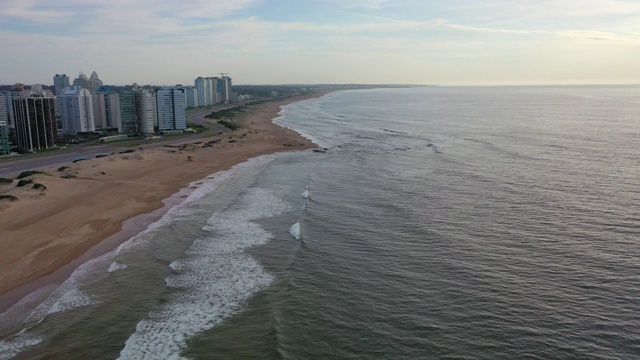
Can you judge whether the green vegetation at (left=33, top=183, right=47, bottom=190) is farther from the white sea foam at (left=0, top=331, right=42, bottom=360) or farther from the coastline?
the white sea foam at (left=0, top=331, right=42, bottom=360)

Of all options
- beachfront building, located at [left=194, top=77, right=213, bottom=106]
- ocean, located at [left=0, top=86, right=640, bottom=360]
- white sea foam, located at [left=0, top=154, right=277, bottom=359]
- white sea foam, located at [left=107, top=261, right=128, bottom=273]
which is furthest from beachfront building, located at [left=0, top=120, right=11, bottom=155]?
beachfront building, located at [left=194, top=77, right=213, bottom=106]

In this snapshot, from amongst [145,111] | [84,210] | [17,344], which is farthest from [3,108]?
[17,344]

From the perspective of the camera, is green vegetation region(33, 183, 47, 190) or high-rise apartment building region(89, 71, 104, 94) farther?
high-rise apartment building region(89, 71, 104, 94)

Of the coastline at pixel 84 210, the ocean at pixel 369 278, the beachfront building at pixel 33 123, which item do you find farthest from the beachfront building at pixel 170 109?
the ocean at pixel 369 278

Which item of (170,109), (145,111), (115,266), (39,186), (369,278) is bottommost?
(115,266)

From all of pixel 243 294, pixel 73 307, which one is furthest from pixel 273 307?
pixel 73 307

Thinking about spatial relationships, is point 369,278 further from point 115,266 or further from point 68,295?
point 68,295
